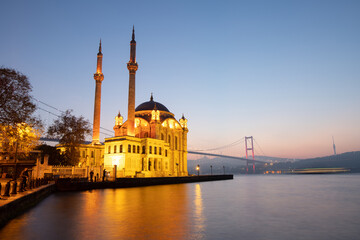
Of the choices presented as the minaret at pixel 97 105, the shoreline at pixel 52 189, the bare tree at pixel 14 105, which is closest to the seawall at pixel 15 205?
the shoreline at pixel 52 189

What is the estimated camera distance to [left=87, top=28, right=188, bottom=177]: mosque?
49.9 metres

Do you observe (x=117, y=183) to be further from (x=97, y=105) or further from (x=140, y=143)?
(x=97, y=105)

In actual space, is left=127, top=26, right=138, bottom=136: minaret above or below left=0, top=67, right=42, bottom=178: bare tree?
above

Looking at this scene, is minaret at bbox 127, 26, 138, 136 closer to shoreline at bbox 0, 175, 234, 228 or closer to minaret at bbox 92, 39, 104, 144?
minaret at bbox 92, 39, 104, 144

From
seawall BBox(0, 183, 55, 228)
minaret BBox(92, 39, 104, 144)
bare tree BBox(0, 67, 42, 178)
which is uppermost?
minaret BBox(92, 39, 104, 144)

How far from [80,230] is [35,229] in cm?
158

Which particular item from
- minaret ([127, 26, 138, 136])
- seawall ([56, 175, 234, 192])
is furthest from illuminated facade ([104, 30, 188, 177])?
seawall ([56, 175, 234, 192])

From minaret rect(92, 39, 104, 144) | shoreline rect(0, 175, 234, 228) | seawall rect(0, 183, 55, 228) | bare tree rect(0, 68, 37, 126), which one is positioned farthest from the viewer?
minaret rect(92, 39, 104, 144)

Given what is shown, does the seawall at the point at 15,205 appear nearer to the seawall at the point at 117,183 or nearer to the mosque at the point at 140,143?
the seawall at the point at 117,183

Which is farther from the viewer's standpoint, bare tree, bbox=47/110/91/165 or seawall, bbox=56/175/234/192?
bare tree, bbox=47/110/91/165

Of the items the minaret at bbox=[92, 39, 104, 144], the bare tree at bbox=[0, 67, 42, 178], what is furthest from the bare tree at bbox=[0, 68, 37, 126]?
the minaret at bbox=[92, 39, 104, 144]

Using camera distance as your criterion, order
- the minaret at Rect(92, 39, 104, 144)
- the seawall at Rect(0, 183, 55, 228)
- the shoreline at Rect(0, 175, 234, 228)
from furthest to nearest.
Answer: the minaret at Rect(92, 39, 104, 144) → the shoreline at Rect(0, 175, 234, 228) → the seawall at Rect(0, 183, 55, 228)

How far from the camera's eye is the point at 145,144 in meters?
53.2

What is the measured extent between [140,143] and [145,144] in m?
1.00
